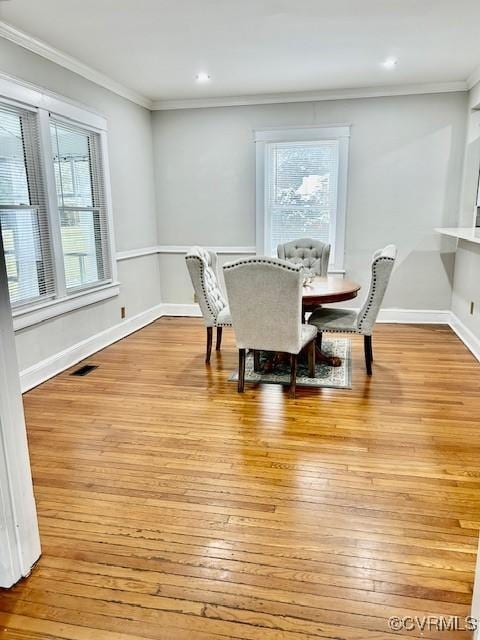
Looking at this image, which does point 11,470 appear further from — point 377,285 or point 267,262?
point 377,285

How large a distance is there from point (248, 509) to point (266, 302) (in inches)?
55.8

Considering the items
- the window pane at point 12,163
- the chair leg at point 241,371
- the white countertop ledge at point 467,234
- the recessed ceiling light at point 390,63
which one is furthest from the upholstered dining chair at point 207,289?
the recessed ceiling light at point 390,63

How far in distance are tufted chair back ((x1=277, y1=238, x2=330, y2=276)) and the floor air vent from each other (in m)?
2.16

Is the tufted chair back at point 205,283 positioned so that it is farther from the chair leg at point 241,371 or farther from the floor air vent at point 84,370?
the floor air vent at point 84,370

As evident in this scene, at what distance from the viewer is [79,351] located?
416cm

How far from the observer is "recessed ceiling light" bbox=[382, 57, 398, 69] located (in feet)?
13.0

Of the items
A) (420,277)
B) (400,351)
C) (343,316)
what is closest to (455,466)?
(343,316)

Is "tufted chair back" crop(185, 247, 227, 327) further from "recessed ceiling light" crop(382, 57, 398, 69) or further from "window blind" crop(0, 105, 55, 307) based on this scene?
"recessed ceiling light" crop(382, 57, 398, 69)

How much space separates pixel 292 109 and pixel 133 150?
1.88m

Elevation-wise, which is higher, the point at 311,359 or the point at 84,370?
the point at 311,359

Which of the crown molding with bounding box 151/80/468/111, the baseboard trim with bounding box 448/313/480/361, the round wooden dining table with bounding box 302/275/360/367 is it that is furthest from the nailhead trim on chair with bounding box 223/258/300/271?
the crown molding with bounding box 151/80/468/111

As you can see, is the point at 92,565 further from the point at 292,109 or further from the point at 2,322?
the point at 292,109

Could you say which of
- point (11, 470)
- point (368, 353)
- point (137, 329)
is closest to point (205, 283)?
point (368, 353)

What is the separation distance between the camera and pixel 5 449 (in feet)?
5.03
